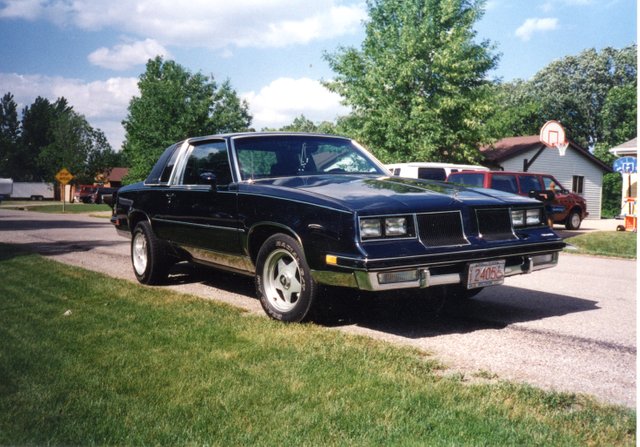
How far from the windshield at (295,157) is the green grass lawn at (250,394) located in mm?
1602

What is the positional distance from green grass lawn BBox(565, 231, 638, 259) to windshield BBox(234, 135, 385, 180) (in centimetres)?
762

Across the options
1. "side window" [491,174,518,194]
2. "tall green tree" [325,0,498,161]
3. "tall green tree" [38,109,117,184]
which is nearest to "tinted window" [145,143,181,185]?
"side window" [491,174,518,194]

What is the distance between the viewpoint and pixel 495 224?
17.5 ft

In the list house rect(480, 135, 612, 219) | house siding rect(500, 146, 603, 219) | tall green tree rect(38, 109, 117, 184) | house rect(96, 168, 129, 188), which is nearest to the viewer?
house rect(480, 135, 612, 219)

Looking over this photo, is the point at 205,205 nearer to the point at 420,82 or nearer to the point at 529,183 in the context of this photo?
the point at 529,183

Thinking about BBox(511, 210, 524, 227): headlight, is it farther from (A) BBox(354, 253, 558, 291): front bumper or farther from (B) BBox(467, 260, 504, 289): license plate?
(A) BBox(354, 253, 558, 291): front bumper

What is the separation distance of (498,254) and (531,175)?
1239cm

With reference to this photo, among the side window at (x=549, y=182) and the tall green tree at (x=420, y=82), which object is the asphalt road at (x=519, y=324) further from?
the tall green tree at (x=420, y=82)

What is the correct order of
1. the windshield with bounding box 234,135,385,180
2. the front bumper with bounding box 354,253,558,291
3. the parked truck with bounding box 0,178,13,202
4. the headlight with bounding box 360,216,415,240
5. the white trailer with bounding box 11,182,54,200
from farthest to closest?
1. the white trailer with bounding box 11,182,54,200
2. the parked truck with bounding box 0,178,13,202
3. the windshield with bounding box 234,135,385,180
4. the headlight with bounding box 360,216,415,240
5. the front bumper with bounding box 354,253,558,291

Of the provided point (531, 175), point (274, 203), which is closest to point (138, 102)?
point (531, 175)

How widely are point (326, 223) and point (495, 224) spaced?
149 centimetres

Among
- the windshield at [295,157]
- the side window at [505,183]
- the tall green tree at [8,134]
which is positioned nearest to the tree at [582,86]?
the side window at [505,183]

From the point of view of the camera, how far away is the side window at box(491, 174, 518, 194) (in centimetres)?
1558

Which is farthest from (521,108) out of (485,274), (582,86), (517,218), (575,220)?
(485,274)
